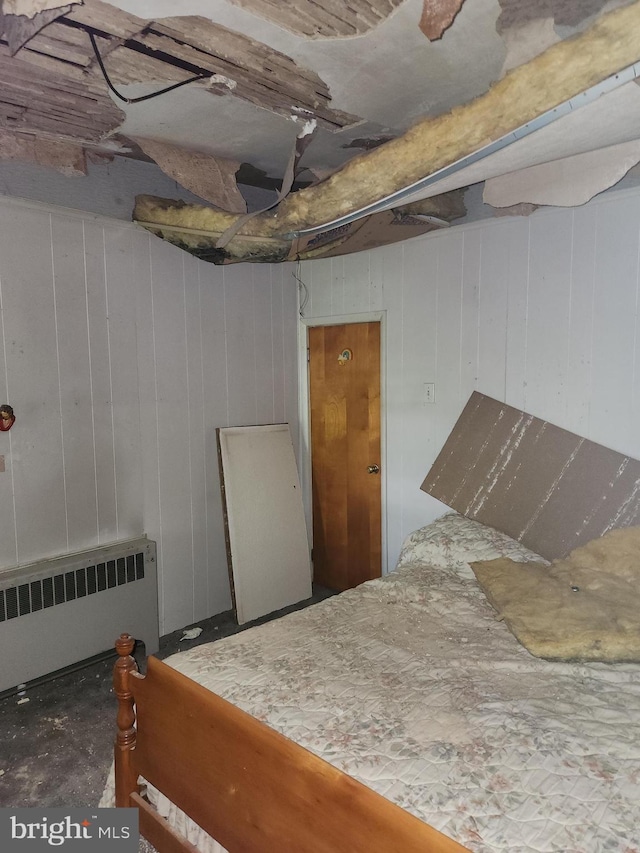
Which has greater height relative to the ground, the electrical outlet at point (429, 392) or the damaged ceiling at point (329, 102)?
the damaged ceiling at point (329, 102)

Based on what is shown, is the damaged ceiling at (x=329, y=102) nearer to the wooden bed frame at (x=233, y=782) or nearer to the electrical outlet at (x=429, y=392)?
the electrical outlet at (x=429, y=392)

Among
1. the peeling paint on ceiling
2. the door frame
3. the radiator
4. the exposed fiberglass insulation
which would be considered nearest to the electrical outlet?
the door frame

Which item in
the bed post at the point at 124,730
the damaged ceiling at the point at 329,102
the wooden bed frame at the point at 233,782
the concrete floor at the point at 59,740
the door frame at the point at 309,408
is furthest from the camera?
the door frame at the point at 309,408

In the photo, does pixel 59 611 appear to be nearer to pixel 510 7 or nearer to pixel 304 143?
pixel 304 143

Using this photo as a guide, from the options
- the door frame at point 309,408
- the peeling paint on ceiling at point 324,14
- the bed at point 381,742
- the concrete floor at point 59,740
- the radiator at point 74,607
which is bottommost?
the concrete floor at point 59,740

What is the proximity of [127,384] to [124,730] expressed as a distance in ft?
5.93

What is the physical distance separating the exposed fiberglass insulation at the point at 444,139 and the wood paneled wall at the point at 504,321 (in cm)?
101

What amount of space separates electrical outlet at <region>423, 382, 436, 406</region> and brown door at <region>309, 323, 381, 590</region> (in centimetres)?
35

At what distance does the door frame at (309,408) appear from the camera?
11.6 ft

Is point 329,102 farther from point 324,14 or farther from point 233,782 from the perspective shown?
point 233,782

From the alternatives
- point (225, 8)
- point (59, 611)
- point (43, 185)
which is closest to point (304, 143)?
point (225, 8)

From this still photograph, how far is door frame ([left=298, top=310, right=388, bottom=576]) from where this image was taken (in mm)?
3535

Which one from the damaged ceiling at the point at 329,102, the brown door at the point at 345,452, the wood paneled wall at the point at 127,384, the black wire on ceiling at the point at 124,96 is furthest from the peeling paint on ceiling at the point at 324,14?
the brown door at the point at 345,452

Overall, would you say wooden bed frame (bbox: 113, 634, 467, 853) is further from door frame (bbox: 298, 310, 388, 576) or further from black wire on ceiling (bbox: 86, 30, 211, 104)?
door frame (bbox: 298, 310, 388, 576)
